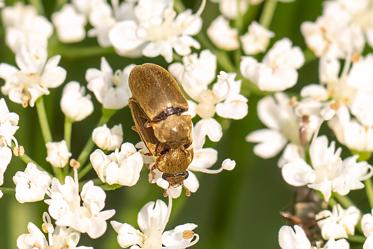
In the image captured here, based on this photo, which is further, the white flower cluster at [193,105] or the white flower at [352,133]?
the white flower at [352,133]

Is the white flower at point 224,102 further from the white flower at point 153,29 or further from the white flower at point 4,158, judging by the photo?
the white flower at point 4,158

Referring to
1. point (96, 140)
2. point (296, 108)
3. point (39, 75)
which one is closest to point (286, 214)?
point (296, 108)

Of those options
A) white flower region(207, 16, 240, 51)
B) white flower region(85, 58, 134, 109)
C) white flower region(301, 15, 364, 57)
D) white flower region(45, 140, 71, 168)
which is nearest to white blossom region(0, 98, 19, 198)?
white flower region(45, 140, 71, 168)

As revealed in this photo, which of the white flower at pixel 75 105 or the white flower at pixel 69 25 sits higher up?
the white flower at pixel 69 25

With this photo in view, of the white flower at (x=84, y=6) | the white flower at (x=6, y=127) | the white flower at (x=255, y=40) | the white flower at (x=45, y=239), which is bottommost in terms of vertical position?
the white flower at (x=45, y=239)

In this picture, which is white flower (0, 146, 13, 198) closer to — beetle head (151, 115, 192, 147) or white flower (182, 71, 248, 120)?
beetle head (151, 115, 192, 147)

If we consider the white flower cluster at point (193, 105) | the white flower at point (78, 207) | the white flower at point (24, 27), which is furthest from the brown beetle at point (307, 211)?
the white flower at point (24, 27)

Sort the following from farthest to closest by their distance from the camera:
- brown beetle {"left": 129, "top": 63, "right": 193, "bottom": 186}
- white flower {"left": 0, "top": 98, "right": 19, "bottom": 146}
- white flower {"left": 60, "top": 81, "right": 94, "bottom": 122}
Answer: white flower {"left": 60, "top": 81, "right": 94, "bottom": 122} → white flower {"left": 0, "top": 98, "right": 19, "bottom": 146} → brown beetle {"left": 129, "top": 63, "right": 193, "bottom": 186}
